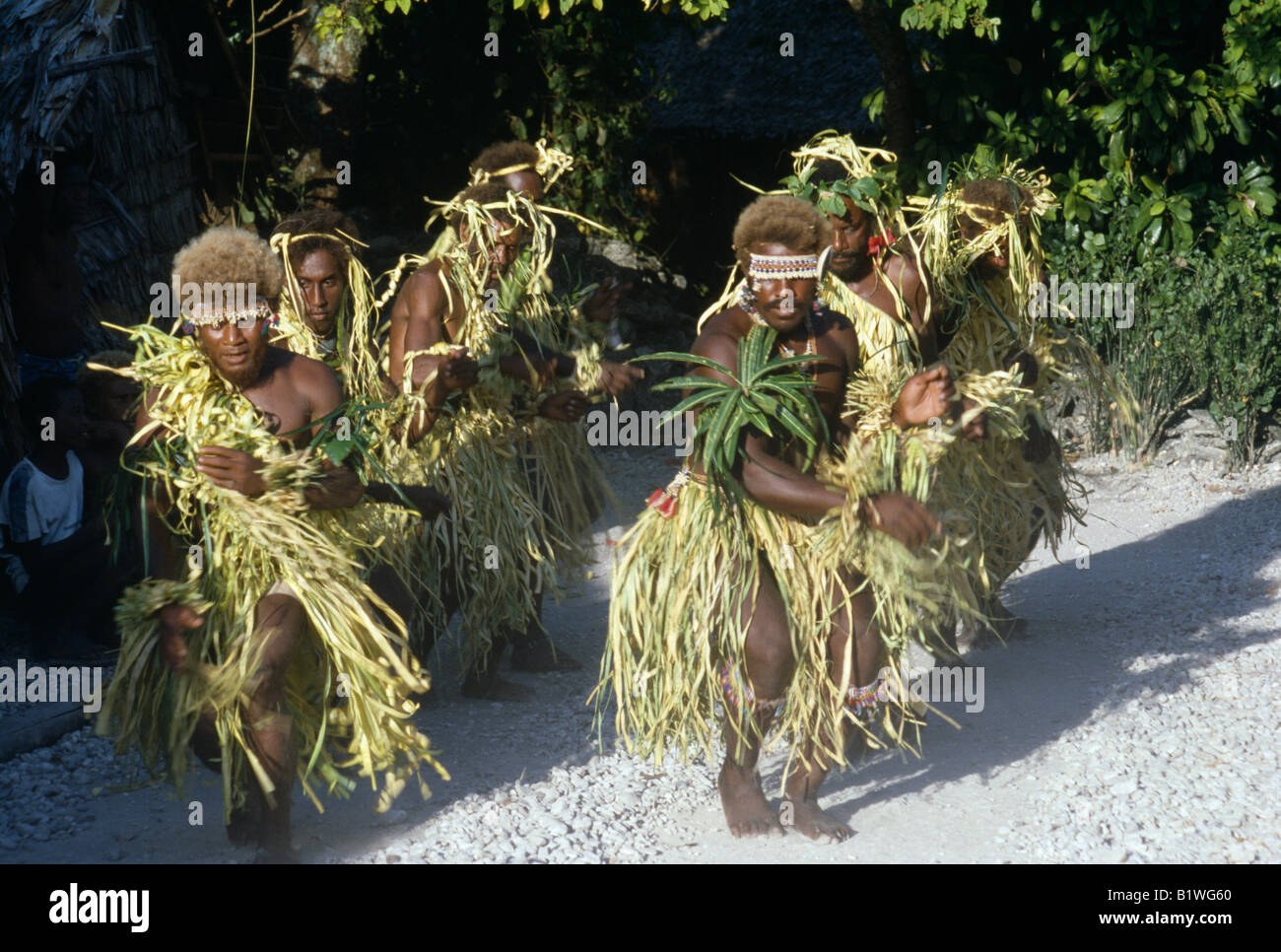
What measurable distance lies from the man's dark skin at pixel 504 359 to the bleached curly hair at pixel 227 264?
1053 millimetres

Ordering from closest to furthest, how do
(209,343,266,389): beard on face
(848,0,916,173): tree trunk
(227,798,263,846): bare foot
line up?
(209,343,266,389): beard on face < (227,798,263,846): bare foot < (848,0,916,173): tree trunk

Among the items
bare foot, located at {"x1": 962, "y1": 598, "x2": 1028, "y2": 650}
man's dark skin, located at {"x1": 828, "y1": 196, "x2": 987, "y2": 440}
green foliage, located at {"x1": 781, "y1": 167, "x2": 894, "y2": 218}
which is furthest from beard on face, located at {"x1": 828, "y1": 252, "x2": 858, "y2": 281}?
bare foot, located at {"x1": 962, "y1": 598, "x2": 1028, "y2": 650}

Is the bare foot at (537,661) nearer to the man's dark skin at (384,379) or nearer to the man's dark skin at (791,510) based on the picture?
the man's dark skin at (384,379)

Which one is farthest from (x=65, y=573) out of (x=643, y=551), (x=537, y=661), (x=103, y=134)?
(x=643, y=551)

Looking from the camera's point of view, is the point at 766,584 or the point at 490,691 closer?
the point at 766,584

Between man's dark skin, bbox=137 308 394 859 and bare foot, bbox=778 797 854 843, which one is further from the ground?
man's dark skin, bbox=137 308 394 859

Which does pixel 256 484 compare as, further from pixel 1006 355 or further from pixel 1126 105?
pixel 1126 105

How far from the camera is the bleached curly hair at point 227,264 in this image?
3.24 m

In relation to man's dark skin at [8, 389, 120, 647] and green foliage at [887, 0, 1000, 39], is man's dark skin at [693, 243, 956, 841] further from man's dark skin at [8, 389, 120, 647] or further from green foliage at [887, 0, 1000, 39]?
green foliage at [887, 0, 1000, 39]

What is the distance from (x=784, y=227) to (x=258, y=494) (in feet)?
4.49

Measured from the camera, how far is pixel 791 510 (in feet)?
10.9

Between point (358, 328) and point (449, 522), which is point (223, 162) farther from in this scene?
point (449, 522)

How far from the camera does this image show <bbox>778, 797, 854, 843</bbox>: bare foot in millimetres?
3428

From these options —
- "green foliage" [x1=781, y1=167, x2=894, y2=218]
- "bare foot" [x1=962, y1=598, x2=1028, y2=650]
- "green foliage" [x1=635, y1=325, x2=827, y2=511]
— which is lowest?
"bare foot" [x1=962, y1=598, x2=1028, y2=650]
